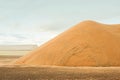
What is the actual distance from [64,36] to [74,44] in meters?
3.74

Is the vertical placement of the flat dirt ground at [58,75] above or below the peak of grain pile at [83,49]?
below

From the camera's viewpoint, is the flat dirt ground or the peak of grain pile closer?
the flat dirt ground

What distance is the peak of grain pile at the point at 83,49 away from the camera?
39.1 m

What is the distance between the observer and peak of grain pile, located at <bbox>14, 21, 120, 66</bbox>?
3912 cm

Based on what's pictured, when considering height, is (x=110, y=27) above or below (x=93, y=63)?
above

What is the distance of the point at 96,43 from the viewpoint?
42000mm

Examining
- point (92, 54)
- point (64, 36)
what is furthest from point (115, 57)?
point (64, 36)

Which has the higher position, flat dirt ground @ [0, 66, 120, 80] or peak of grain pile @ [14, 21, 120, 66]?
peak of grain pile @ [14, 21, 120, 66]

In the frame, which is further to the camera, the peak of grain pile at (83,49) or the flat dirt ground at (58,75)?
the peak of grain pile at (83,49)

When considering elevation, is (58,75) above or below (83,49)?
below

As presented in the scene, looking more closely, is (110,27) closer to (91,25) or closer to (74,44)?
(91,25)

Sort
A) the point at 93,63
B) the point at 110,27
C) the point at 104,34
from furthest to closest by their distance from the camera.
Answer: the point at 110,27, the point at 104,34, the point at 93,63

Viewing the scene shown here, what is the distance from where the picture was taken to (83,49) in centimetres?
4028

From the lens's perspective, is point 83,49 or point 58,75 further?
point 83,49
